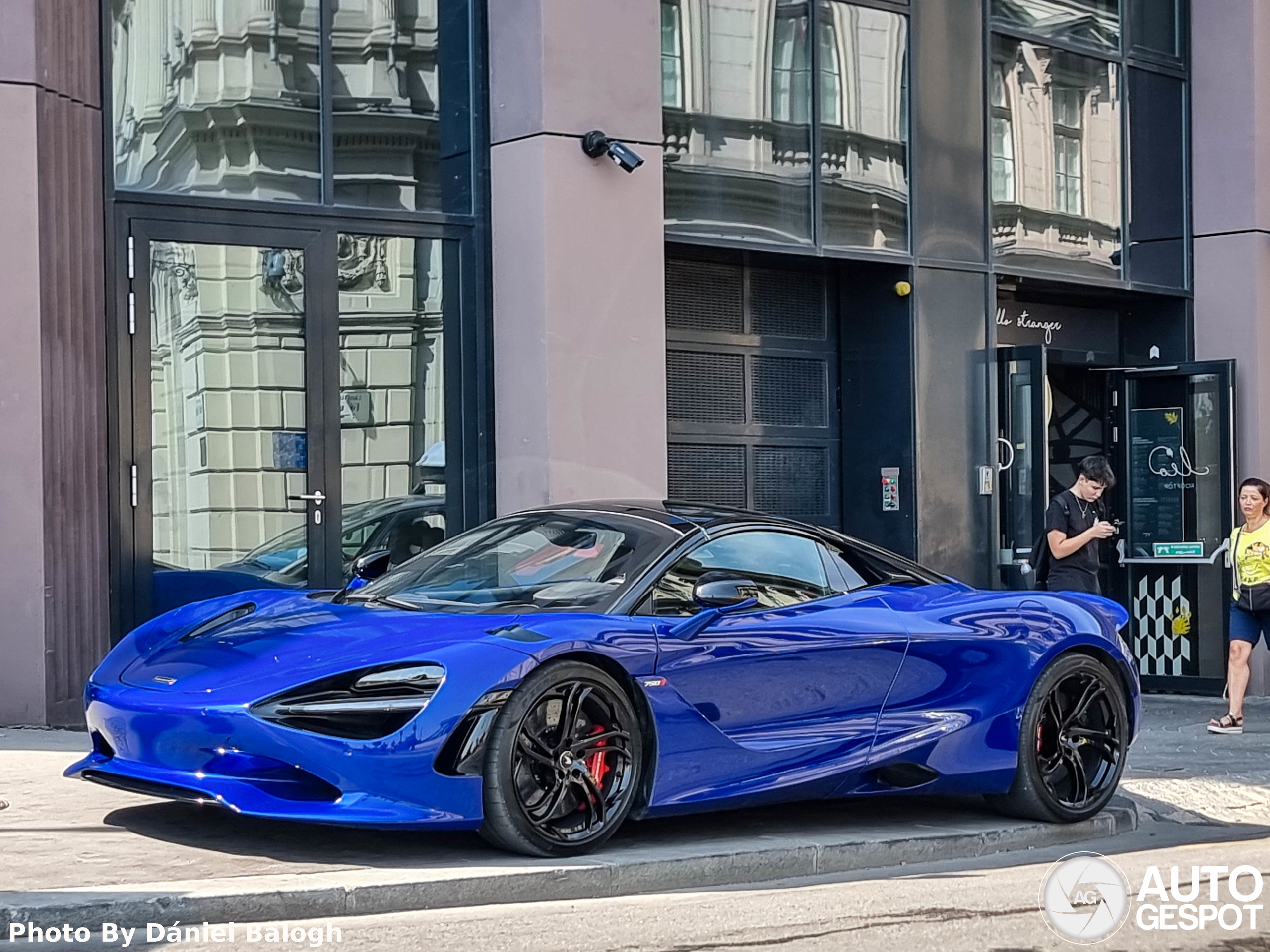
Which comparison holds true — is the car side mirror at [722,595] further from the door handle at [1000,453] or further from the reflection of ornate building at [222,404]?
the door handle at [1000,453]

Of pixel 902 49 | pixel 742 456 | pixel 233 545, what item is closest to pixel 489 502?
pixel 233 545

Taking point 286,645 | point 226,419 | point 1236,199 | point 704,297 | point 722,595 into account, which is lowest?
point 286,645

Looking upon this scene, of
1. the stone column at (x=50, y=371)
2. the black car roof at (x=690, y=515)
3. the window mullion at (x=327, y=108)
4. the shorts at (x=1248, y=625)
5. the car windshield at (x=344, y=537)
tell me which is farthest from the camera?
the shorts at (x=1248, y=625)

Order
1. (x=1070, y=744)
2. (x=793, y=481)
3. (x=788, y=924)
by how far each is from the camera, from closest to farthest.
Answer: (x=788, y=924)
(x=1070, y=744)
(x=793, y=481)

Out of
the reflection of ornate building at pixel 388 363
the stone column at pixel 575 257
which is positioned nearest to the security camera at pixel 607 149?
the stone column at pixel 575 257

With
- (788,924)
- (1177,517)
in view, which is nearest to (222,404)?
(788,924)

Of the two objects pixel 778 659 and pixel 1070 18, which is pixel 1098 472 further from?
pixel 1070 18

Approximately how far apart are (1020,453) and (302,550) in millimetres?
6008

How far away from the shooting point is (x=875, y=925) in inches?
217

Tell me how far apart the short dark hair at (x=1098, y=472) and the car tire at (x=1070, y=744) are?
323cm

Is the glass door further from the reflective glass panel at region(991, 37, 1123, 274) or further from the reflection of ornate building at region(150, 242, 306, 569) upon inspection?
the reflection of ornate building at region(150, 242, 306, 569)

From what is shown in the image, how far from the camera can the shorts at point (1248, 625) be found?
11.3 metres

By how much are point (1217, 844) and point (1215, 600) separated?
7.92 metres

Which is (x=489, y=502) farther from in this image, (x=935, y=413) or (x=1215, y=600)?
(x=1215, y=600)
